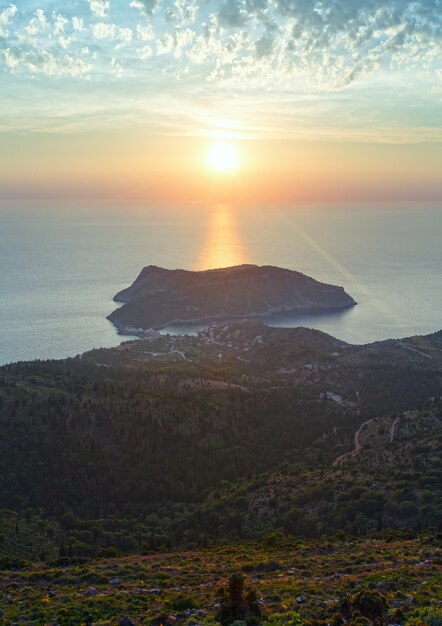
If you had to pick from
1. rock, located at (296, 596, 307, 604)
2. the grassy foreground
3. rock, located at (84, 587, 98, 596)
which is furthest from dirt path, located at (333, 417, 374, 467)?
rock, located at (296, 596, 307, 604)

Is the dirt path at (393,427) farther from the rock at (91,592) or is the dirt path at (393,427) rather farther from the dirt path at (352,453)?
the rock at (91,592)

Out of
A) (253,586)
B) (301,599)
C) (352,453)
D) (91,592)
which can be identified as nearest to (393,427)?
(352,453)

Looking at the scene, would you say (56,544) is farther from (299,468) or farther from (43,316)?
(43,316)

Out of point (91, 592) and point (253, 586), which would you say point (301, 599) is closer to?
A: point (253, 586)

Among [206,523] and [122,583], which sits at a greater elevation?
[122,583]

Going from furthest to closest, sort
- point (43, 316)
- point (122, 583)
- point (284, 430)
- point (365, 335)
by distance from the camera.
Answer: point (43, 316) → point (365, 335) → point (284, 430) → point (122, 583)

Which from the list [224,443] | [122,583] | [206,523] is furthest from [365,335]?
[122,583]

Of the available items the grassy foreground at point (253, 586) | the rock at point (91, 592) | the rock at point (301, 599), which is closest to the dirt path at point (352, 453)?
the grassy foreground at point (253, 586)

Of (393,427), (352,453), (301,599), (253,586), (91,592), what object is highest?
(301,599)
